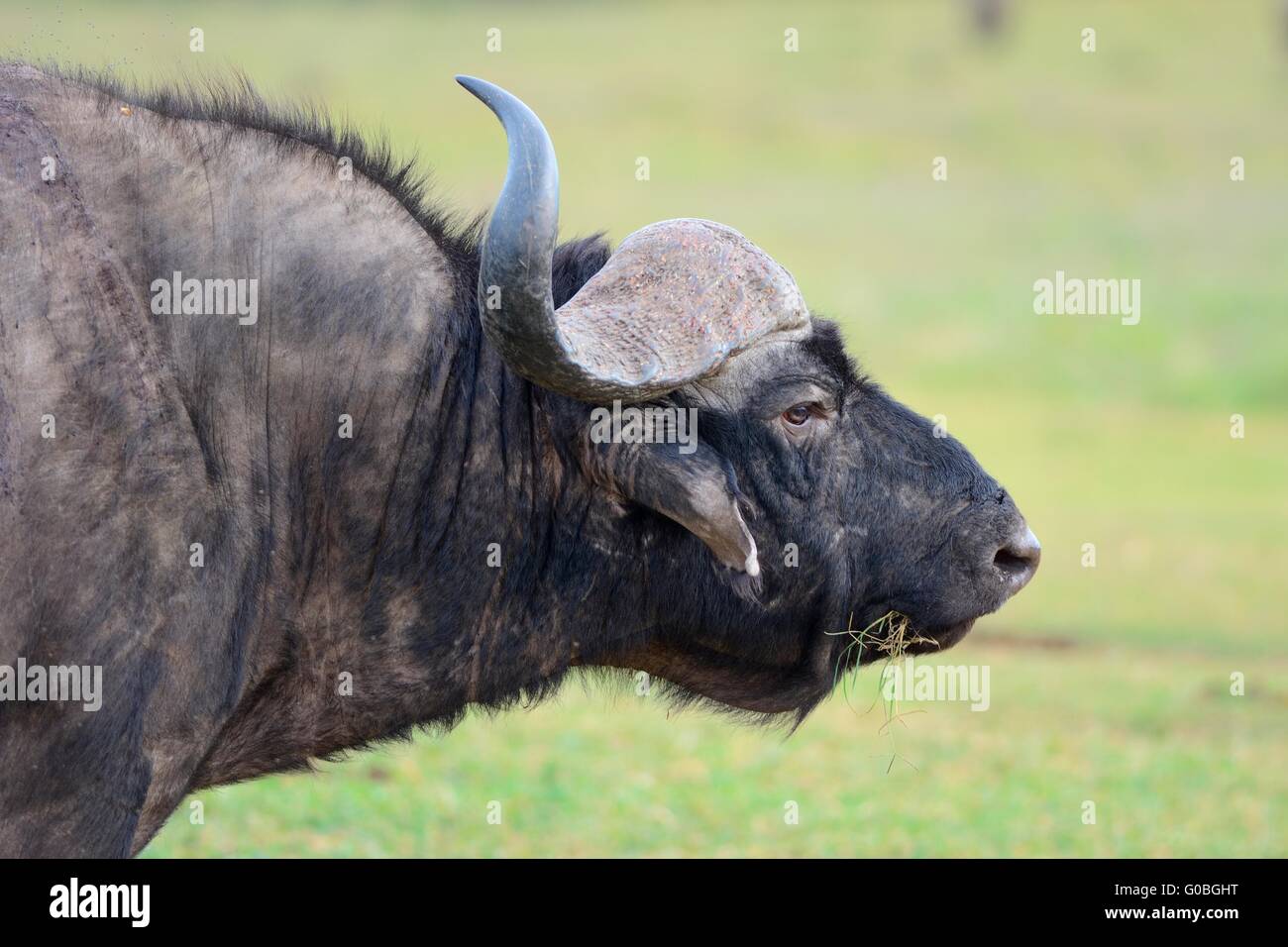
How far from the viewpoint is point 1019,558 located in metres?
5.34

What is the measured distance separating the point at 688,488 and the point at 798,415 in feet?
1.84

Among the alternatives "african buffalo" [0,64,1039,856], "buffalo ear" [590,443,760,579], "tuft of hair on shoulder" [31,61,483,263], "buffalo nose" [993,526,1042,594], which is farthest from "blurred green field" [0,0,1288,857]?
"buffalo ear" [590,443,760,579]

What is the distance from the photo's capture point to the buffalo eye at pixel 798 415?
5137 mm

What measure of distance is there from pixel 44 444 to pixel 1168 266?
97.0ft

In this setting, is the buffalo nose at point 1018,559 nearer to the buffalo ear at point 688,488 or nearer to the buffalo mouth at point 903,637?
the buffalo mouth at point 903,637

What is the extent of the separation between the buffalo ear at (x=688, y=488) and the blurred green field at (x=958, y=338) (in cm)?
152

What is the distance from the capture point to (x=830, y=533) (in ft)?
16.9

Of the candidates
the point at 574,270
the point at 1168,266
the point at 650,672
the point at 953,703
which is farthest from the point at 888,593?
the point at 1168,266

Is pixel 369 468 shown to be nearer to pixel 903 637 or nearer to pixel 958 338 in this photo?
pixel 903 637

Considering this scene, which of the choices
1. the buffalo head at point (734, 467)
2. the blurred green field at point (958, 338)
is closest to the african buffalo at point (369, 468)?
the buffalo head at point (734, 467)

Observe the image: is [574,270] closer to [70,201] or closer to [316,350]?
[316,350]

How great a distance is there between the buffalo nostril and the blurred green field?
1388mm

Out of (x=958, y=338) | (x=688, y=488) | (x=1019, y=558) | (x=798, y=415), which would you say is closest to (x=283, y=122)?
(x=688, y=488)
